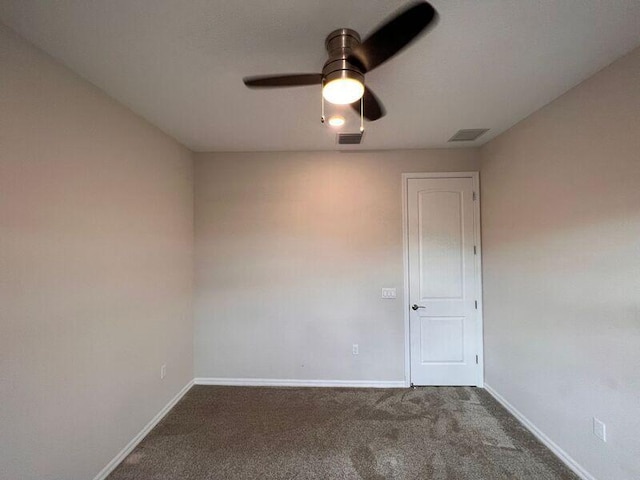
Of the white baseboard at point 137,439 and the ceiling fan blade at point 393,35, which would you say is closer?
the ceiling fan blade at point 393,35

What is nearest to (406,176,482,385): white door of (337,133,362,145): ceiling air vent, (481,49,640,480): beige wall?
(481,49,640,480): beige wall

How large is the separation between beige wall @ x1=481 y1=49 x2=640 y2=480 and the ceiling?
0.27m

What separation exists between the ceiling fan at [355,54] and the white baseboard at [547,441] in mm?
2792

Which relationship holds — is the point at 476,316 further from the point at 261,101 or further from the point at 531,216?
the point at 261,101

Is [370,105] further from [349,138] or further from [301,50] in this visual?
[349,138]

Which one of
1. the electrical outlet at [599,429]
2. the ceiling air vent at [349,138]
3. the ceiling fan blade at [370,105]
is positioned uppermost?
A: the ceiling air vent at [349,138]

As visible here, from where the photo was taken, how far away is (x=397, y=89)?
1.93 m

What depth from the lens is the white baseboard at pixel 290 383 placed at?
3150 mm

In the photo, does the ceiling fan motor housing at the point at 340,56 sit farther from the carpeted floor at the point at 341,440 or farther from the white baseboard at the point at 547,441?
the white baseboard at the point at 547,441

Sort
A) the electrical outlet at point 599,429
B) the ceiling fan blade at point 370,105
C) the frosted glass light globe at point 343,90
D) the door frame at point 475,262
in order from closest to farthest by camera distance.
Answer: the frosted glass light globe at point 343,90
the ceiling fan blade at point 370,105
the electrical outlet at point 599,429
the door frame at point 475,262

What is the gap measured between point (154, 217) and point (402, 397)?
9.86 ft

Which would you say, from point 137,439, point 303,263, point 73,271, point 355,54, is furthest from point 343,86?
point 137,439

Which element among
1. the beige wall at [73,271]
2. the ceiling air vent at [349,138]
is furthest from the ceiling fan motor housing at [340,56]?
the beige wall at [73,271]

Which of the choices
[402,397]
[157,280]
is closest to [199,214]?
[157,280]
